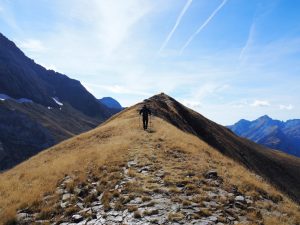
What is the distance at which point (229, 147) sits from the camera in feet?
239

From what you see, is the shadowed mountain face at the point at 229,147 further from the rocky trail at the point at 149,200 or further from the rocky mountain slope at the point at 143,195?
the rocky trail at the point at 149,200

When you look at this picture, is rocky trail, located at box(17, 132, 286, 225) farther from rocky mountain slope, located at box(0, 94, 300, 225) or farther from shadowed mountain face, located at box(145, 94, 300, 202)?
shadowed mountain face, located at box(145, 94, 300, 202)

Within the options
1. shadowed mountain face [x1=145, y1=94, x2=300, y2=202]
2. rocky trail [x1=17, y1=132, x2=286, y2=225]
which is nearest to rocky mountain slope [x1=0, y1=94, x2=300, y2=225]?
rocky trail [x1=17, y1=132, x2=286, y2=225]

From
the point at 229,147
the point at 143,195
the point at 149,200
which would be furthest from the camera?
the point at 229,147

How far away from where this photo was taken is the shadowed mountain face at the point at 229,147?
66188 millimetres

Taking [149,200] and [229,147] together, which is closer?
[149,200]

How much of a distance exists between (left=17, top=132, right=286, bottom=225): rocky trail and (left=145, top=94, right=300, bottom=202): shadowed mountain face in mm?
41574

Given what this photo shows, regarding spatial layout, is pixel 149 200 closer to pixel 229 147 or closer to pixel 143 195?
pixel 143 195

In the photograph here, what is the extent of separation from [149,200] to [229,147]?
6087cm

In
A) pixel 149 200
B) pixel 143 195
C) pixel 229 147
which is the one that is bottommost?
pixel 149 200

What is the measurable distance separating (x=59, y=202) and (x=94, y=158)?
8754mm

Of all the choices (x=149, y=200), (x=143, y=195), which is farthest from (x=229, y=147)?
(x=149, y=200)

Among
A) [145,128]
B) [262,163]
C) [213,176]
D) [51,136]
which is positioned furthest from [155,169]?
[51,136]

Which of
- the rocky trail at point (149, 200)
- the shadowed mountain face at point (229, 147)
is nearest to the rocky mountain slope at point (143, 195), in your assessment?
the rocky trail at point (149, 200)
